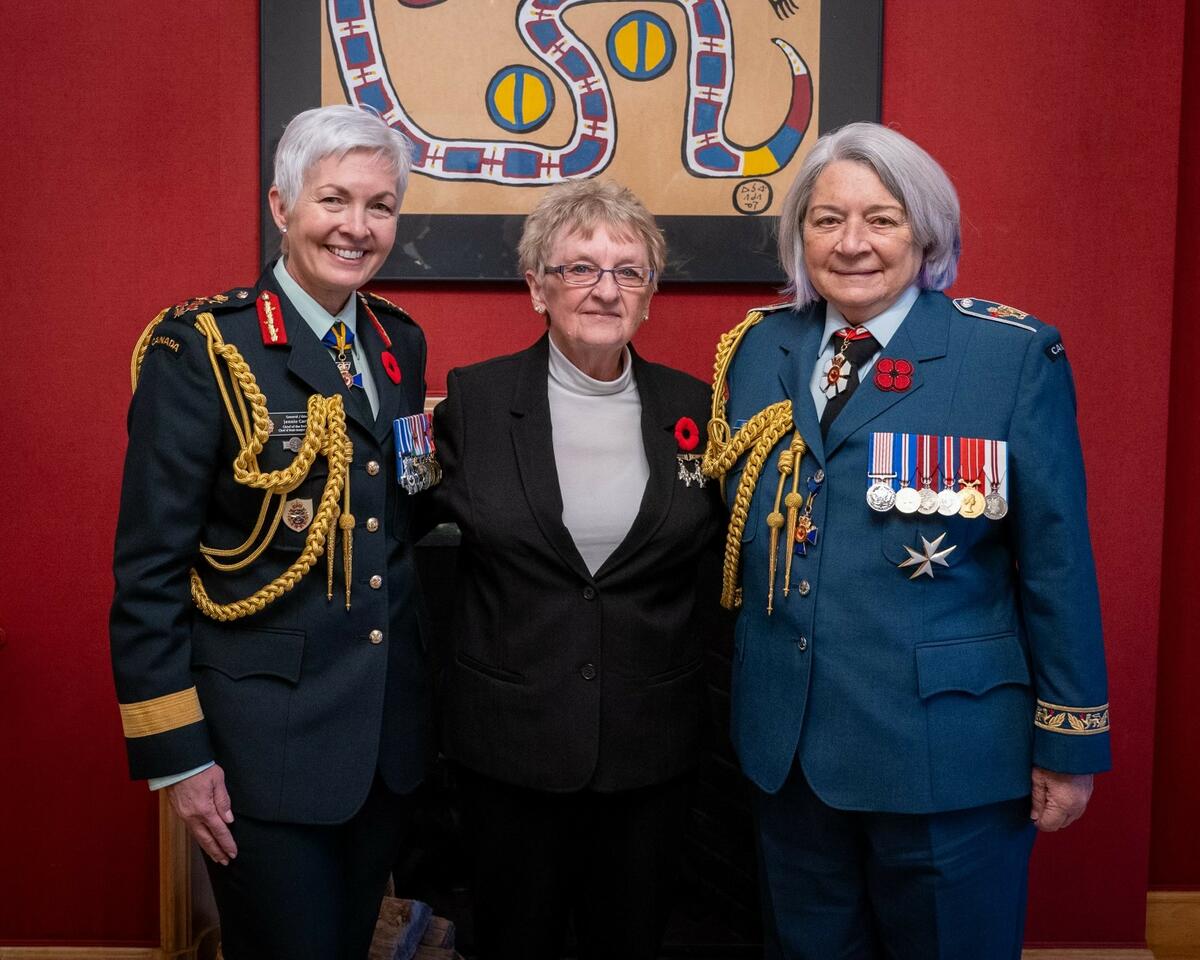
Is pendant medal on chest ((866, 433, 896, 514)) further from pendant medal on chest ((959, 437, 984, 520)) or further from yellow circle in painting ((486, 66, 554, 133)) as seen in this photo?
yellow circle in painting ((486, 66, 554, 133))

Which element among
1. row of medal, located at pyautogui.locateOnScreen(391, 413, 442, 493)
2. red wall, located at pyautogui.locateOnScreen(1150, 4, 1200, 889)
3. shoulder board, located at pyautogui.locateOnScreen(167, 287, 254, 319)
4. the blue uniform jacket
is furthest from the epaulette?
red wall, located at pyautogui.locateOnScreen(1150, 4, 1200, 889)

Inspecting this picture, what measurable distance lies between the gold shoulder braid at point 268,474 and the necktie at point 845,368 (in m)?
0.68

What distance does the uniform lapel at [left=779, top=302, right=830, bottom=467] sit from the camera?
1.57 meters

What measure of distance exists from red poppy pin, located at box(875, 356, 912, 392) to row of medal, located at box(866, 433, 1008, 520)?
3.0 inches

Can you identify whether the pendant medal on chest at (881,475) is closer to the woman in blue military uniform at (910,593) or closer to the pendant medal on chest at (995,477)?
the woman in blue military uniform at (910,593)

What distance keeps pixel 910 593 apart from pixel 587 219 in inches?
28.6

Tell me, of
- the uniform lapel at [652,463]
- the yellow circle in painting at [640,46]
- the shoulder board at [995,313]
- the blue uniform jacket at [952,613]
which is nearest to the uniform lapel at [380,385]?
the uniform lapel at [652,463]

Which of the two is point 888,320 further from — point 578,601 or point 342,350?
point 342,350

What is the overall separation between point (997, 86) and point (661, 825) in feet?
5.69

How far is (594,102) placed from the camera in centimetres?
239

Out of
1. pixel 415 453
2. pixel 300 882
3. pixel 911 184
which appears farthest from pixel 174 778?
pixel 911 184

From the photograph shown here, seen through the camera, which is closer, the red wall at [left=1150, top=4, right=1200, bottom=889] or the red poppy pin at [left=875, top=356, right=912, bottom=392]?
the red poppy pin at [left=875, top=356, right=912, bottom=392]

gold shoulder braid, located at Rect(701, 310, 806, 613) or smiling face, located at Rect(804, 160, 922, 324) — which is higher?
A: smiling face, located at Rect(804, 160, 922, 324)

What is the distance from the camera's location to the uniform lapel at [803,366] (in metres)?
1.57
